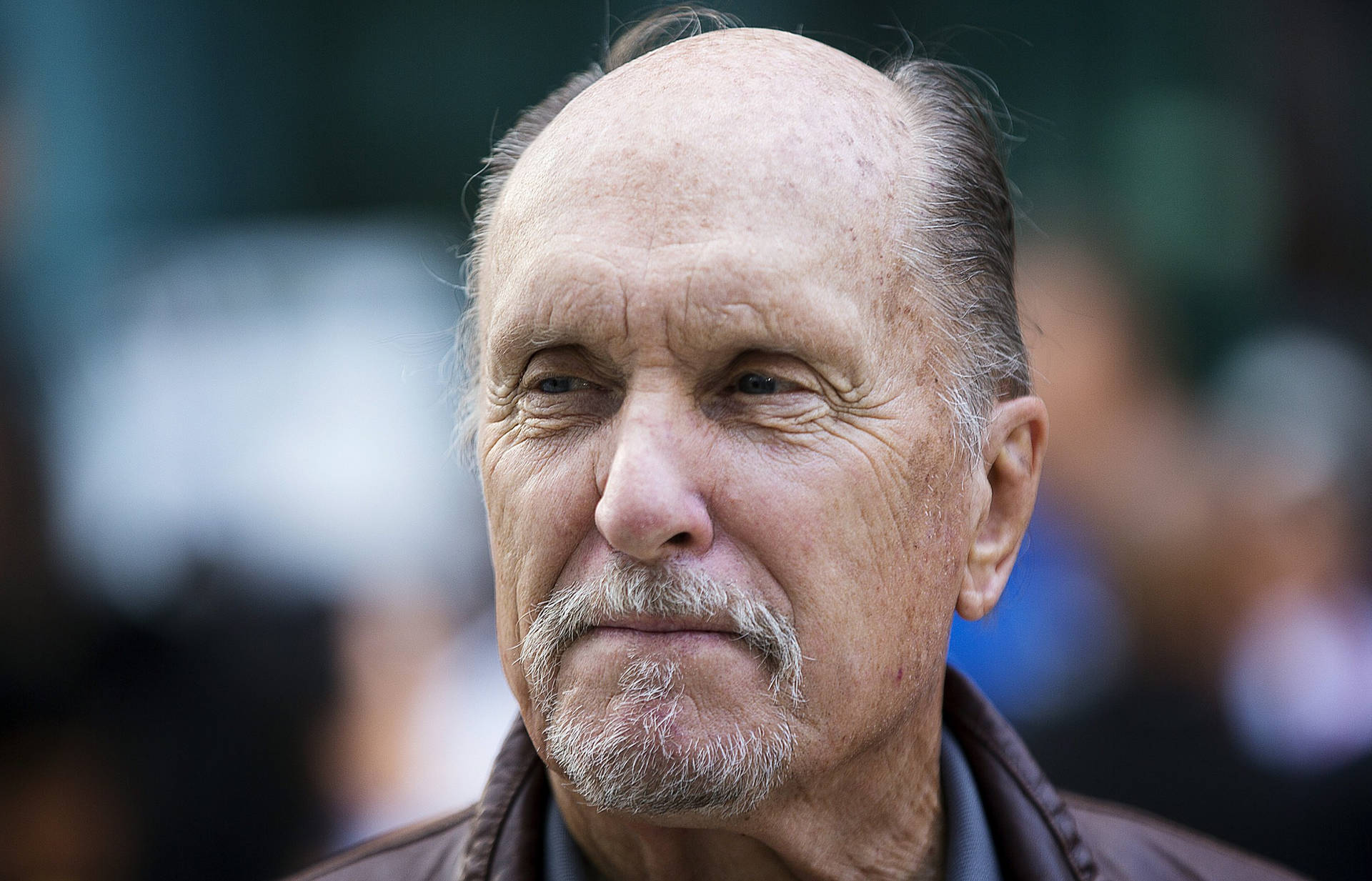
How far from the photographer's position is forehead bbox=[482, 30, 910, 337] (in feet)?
5.90

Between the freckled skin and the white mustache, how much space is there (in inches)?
0.9

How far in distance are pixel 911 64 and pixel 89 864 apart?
4159mm

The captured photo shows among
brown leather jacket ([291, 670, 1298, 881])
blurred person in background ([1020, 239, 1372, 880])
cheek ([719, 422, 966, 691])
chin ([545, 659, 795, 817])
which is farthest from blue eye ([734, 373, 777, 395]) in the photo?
blurred person in background ([1020, 239, 1372, 880])

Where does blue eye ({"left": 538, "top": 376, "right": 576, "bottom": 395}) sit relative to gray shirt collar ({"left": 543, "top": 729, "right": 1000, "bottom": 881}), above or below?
above

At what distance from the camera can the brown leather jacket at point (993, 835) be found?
6.79ft

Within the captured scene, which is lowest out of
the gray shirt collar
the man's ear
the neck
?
the gray shirt collar

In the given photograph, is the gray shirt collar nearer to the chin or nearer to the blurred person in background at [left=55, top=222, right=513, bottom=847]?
the chin

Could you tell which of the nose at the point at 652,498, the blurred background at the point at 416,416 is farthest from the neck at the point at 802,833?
the blurred background at the point at 416,416

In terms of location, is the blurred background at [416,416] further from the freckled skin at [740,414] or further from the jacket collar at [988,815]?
the freckled skin at [740,414]

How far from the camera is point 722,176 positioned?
1.81 metres

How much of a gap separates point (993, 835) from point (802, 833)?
1.58 feet

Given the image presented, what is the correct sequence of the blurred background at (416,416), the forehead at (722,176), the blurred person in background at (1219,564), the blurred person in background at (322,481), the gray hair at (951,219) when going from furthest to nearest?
1. the blurred person in background at (322,481)
2. the blurred background at (416,416)
3. the blurred person in background at (1219,564)
4. the gray hair at (951,219)
5. the forehead at (722,176)

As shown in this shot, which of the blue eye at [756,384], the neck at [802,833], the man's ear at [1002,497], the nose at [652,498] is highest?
the blue eye at [756,384]

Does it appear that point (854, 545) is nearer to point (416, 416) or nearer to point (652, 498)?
point (652, 498)
